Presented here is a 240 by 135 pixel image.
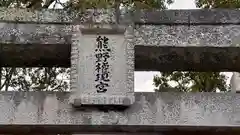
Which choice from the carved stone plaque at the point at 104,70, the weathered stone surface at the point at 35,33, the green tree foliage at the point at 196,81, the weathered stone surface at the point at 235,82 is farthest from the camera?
the green tree foliage at the point at 196,81

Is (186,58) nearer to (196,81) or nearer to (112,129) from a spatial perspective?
(112,129)

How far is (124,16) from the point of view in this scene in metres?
3.82

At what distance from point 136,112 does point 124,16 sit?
83 cm

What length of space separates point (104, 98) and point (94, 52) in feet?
1.33

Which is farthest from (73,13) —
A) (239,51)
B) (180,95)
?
(239,51)

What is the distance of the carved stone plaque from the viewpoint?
359 cm

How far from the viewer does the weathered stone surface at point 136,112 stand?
3.59 metres

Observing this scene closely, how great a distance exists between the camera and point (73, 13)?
3.82 m

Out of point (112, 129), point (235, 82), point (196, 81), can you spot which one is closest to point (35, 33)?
point (112, 129)

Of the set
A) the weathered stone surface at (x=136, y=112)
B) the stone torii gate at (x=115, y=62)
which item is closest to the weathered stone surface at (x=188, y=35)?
the stone torii gate at (x=115, y=62)

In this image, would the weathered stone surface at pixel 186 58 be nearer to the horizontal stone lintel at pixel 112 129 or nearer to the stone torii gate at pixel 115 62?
the stone torii gate at pixel 115 62

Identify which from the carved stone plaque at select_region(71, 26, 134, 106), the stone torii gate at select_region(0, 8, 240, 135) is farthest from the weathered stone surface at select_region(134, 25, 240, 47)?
the carved stone plaque at select_region(71, 26, 134, 106)

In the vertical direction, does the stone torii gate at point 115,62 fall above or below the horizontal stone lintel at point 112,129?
above

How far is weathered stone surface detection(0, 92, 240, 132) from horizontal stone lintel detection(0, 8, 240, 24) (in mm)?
629
